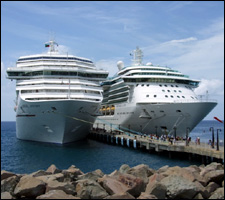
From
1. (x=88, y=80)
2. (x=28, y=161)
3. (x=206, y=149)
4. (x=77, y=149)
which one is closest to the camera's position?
(x=206, y=149)

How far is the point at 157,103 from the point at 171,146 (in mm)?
10126

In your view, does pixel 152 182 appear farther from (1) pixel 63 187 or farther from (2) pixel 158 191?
(1) pixel 63 187

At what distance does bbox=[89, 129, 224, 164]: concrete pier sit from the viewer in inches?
949

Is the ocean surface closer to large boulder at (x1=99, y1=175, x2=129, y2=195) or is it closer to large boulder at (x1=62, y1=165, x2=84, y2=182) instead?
large boulder at (x1=62, y1=165, x2=84, y2=182)

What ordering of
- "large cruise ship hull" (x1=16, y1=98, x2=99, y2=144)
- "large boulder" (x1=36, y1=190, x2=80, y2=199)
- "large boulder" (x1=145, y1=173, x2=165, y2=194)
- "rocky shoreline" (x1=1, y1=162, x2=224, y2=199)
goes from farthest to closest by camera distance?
"large cruise ship hull" (x1=16, y1=98, x2=99, y2=144) < "large boulder" (x1=145, y1=173, x2=165, y2=194) < "rocky shoreline" (x1=1, y1=162, x2=224, y2=199) < "large boulder" (x1=36, y1=190, x2=80, y2=199)

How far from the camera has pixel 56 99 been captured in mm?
33312

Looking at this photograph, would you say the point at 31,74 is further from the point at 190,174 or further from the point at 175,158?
the point at 190,174

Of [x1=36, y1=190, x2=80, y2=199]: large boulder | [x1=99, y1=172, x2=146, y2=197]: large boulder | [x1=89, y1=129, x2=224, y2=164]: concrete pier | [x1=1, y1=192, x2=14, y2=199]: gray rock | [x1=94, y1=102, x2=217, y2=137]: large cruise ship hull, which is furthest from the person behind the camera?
[x1=94, y1=102, x2=217, y2=137]: large cruise ship hull

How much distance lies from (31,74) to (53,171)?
25622 mm

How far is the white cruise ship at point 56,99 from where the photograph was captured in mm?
32531

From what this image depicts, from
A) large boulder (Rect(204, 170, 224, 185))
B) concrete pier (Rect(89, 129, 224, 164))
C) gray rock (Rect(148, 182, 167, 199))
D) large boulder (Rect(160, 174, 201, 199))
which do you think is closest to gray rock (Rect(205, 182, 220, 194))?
large boulder (Rect(204, 170, 224, 185))

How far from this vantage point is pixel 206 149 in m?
24.6

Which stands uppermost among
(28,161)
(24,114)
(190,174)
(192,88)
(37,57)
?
(37,57)

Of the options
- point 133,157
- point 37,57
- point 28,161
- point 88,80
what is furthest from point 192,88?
point 28,161
